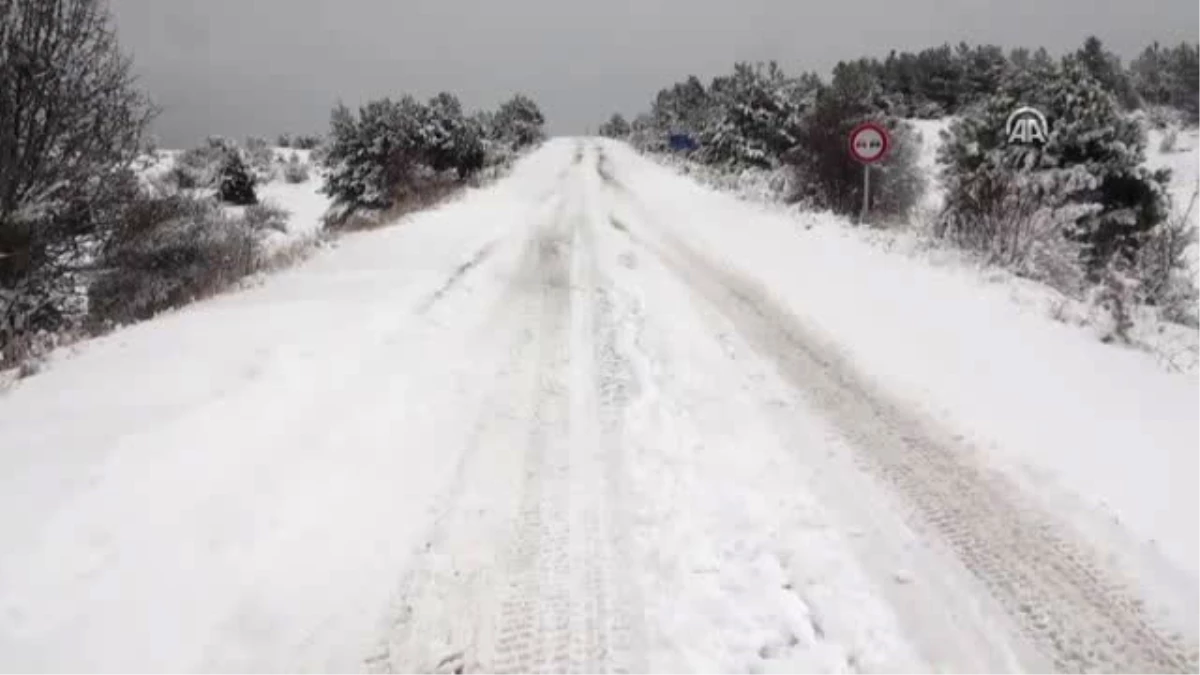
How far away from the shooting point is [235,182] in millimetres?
30141

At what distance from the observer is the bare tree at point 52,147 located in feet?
26.1

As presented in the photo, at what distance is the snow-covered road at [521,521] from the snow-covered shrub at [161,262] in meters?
3.19

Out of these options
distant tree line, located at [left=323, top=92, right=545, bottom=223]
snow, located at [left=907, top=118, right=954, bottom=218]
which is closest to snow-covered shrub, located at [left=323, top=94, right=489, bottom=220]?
distant tree line, located at [left=323, top=92, right=545, bottom=223]

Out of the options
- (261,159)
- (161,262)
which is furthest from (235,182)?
(161,262)

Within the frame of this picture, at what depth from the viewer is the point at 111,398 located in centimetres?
493

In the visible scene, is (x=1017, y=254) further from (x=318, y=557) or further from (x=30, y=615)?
(x=30, y=615)

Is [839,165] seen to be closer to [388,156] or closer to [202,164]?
[388,156]

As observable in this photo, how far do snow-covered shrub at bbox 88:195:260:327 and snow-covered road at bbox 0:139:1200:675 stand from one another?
10.5ft

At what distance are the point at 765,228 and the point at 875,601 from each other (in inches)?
427

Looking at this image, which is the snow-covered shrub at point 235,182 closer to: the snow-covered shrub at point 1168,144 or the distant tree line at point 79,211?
the distant tree line at point 79,211

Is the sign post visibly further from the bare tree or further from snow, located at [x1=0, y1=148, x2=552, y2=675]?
the bare tree

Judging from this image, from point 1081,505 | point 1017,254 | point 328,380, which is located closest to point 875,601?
point 1081,505

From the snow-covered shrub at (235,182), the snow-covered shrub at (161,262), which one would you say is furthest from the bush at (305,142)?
the snow-covered shrub at (161,262)

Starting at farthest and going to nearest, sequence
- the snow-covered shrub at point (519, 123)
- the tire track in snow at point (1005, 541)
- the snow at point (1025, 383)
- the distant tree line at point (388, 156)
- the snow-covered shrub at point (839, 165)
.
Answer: the snow-covered shrub at point (519, 123) < the distant tree line at point (388, 156) < the snow-covered shrub at point (839, 165) < the snow at point (1025, 383) < the tire track in snow at point (1005, 541)
